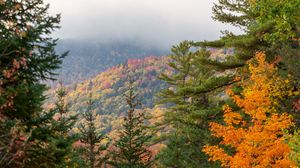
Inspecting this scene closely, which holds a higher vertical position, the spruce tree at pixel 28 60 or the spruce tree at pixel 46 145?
the spruce tree at pixel 28 60

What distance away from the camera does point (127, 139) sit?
2022 cm

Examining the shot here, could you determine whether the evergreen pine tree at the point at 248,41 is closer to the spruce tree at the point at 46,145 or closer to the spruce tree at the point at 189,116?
the spruce tree at the point at 189,116

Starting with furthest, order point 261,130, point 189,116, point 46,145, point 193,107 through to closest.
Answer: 1. point 193,107
2. point 189,116
3. point 261,130
4. point 46,145

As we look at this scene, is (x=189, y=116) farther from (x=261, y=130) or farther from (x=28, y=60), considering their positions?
(x=28, y=60)

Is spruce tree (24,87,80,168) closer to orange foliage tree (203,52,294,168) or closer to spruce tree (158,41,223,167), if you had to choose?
orange foliage tree (203,52,294,168)

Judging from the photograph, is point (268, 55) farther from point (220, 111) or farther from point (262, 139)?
point (262, 139)

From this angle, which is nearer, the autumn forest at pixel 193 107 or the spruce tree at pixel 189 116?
the autumn forest at pixel 193 107

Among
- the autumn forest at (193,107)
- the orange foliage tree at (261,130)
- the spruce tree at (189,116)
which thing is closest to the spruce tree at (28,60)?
the autumn forest at (193,107)

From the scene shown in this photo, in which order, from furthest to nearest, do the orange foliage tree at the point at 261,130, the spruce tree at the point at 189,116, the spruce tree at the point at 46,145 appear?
the spruce tree at the point at 189,116, the orange foliage tree at the point at 261,130, the spruce tree at the point at 46,145

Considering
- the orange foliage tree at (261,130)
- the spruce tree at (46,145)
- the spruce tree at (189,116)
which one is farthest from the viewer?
the spruce tree at (189,116)

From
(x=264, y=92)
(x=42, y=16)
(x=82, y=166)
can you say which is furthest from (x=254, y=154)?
(x=42, y=16)

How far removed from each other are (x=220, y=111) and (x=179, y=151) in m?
7.32

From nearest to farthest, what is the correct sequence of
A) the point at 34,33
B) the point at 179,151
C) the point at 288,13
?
the point at 34,33
the point at 288,13
the point at 179,151

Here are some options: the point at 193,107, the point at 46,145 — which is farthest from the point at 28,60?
the point at 193,107
